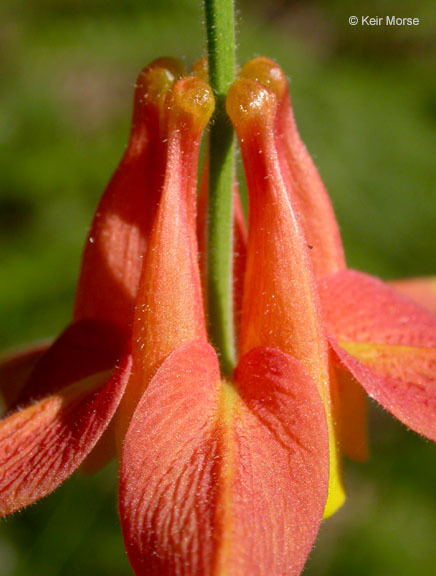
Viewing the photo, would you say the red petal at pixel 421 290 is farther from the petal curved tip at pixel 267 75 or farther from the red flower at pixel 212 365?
the petal curved tip at pixel 267 75

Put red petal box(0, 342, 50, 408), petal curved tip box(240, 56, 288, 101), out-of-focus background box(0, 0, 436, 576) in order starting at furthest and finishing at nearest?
out-of-focus background box(0, 0, 436, 576), red petal box(0, 342, 50, 408), petal curved tip box(240, 56, 288, 101)

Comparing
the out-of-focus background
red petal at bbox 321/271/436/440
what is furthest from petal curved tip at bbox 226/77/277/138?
the out-of-focus background

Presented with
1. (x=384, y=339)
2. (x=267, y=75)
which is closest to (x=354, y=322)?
(x=384, y=339)

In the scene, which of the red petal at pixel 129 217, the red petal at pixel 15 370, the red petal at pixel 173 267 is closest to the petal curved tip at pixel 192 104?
the red petal at pixel 173 267

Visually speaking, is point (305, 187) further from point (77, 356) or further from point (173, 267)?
point (77, 356)

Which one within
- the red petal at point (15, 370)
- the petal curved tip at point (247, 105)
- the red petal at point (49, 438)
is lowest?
the red petal at point (15, 370)

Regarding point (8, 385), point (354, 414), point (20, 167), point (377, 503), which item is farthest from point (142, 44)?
point (354, 414)

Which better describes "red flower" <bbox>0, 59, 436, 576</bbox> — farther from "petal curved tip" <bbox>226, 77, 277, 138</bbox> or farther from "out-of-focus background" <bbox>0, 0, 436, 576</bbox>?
"out-of-focus background" <bbox>0, 0, 436, 576</bbox>

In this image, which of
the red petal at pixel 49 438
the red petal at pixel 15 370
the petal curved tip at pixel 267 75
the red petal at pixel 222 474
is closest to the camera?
the red petal at pixel 222 474
